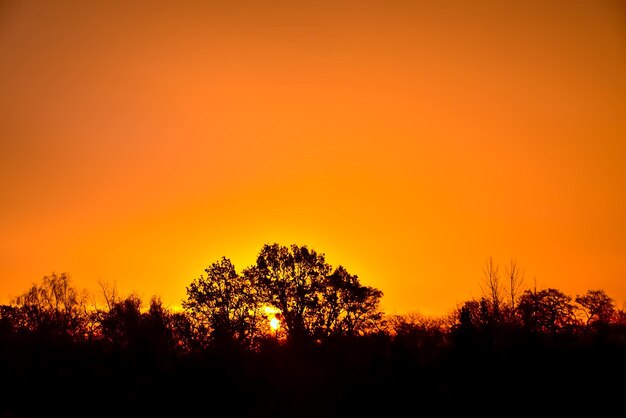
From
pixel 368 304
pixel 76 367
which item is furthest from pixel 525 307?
pixel 76 367

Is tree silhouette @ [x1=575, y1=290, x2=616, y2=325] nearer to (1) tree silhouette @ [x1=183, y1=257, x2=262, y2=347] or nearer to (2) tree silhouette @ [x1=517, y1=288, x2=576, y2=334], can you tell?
(2) tree silhouette @ [x1=517, y1=288, x2=576, y2=334]

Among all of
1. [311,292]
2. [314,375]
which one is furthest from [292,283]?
[314,375]

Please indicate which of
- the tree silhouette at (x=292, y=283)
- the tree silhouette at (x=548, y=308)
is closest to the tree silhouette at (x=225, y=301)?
the tree silhouette at (x=292, y=283)

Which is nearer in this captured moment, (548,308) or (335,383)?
(335,383)

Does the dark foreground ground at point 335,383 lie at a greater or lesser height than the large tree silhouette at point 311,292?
lesser

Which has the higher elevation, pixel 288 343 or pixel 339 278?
pixel 339 278

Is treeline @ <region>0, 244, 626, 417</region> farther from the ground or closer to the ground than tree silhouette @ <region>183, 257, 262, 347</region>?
closer to the ground

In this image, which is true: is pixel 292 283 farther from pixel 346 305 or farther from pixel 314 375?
pixel 314 375

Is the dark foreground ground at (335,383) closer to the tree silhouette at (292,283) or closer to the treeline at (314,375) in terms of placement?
the treeline at (314,375)

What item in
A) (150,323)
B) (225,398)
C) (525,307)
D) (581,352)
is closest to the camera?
(225,398)

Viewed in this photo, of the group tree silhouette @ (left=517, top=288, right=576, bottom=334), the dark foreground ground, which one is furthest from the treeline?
tree silhouette @ (left=517, top=288, right=576, bottom=334)

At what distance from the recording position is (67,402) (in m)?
26.2

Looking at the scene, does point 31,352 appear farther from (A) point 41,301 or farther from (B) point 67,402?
(A) point 41,301

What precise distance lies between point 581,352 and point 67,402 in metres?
28.4
